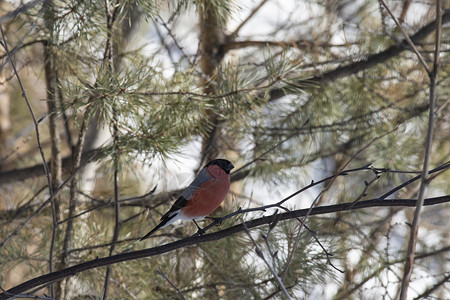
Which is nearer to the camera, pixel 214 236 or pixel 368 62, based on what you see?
pixel 214 236

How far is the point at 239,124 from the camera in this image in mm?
1526

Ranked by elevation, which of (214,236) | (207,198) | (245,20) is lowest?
(214,236)

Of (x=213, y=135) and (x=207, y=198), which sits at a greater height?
(x=213, y=135)

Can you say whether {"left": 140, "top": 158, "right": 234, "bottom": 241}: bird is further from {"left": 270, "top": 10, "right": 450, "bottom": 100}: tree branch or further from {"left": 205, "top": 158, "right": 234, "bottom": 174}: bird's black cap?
{"left": 270, "top": 10, "right": 450, "bottom": 100}: tree branch

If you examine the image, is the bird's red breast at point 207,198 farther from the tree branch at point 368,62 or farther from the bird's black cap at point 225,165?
the tree branch at point 368,62

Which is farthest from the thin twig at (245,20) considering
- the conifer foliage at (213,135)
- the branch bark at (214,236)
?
the branch bark at (214,236)

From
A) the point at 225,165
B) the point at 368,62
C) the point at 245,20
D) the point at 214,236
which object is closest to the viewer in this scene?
the point at 214,236

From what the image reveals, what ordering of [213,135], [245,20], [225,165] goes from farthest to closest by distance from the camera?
1. [245,20]
2. [213,135]
3. [225,165]

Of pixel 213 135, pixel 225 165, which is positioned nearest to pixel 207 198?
pixel 225 165

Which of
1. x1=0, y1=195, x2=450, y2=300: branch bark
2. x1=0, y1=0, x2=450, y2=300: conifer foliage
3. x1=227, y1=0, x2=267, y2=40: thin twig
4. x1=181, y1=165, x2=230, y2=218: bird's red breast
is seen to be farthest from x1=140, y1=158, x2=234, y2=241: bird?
x1=227, y1=0, x2=267, y2=40: thin twig

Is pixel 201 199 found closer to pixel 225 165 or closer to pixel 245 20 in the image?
pixel 225 165

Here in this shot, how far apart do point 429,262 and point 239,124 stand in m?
1.02

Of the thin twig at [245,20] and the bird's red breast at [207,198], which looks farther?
the thin twig at [245,20]

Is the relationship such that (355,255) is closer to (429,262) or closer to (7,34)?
(429,262)
